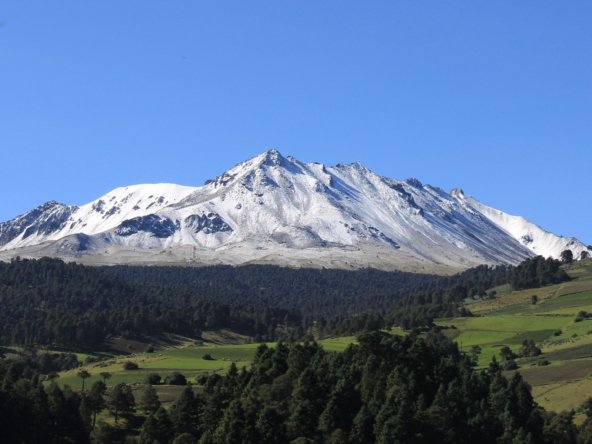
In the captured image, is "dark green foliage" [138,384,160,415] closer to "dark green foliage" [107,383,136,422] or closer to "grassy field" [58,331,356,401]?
"dark green foliage" [107,383,136,422]

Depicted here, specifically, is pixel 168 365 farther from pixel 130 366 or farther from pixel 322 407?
pixel 322 407

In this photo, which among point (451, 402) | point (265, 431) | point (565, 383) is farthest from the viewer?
point (565, 383)

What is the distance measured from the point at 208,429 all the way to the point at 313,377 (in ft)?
44.7

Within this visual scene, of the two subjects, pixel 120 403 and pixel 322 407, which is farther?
pixel 120 403

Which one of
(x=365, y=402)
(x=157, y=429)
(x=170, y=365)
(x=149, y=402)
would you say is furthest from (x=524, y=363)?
(x=157, y=429)

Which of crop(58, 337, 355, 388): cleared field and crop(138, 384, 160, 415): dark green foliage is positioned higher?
crop(58, 337, 355, 388): cleared field

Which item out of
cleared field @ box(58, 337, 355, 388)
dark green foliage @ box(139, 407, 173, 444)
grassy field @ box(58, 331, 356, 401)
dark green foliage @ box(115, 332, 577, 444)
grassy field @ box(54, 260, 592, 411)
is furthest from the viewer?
cleared field @ box(58, 337, 355, 388)

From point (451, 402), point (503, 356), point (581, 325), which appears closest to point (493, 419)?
point (451, 402)

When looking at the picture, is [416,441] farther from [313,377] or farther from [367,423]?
[313,377]

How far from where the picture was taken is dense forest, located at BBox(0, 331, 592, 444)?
107188 mm

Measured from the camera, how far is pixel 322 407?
369 ft

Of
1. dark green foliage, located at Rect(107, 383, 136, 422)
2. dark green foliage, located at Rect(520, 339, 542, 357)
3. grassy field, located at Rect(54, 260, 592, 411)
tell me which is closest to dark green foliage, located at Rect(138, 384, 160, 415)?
dark green foliage, located at Rect(107, 383, 136, 422)

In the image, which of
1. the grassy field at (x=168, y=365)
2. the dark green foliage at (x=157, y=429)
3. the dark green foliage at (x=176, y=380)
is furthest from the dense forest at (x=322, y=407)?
the grassy field at (x=168, y=365)

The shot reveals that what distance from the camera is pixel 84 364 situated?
7820 inches
